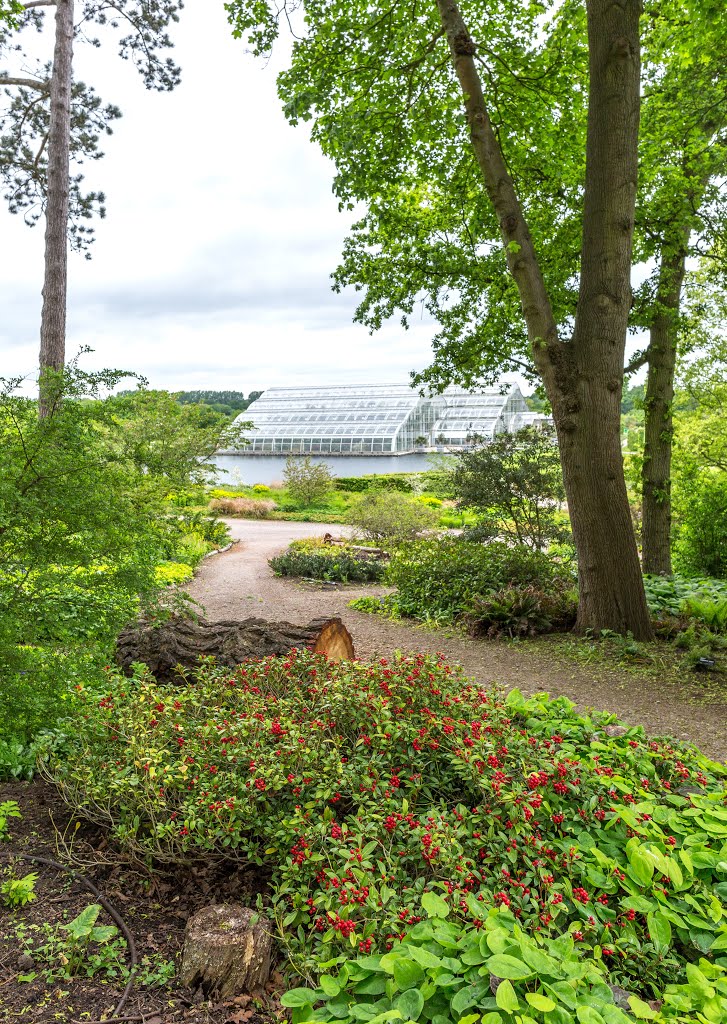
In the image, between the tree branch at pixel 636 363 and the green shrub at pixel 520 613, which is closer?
the green shrub at pixel 520 613

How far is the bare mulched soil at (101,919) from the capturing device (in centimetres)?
212

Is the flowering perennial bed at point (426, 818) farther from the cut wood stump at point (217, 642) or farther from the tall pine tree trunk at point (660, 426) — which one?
the tall pine tree trunk at point (660, 426)

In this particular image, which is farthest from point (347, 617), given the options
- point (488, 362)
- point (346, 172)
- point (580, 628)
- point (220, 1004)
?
point (220, 1004)

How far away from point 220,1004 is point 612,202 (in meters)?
6.22

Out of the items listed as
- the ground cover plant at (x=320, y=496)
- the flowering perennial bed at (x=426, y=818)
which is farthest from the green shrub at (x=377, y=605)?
the ground cover plant at (x=320, y=496)

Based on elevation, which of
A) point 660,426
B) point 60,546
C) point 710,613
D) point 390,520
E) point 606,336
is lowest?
point 710,613

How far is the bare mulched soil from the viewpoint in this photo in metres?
2.12

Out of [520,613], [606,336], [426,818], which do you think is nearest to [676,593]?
[520,613]

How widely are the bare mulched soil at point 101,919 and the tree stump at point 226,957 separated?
0.04 metres

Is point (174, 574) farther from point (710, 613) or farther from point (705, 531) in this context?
point (705, 531)

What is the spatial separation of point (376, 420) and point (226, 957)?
2843 centimetres

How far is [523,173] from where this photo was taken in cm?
752

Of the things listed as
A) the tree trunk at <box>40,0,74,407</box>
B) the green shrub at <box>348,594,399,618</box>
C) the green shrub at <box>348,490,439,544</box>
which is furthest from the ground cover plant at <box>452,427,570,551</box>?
the tree trunk at <box>40,0,74,407</box>

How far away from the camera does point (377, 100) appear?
724 centimetres
